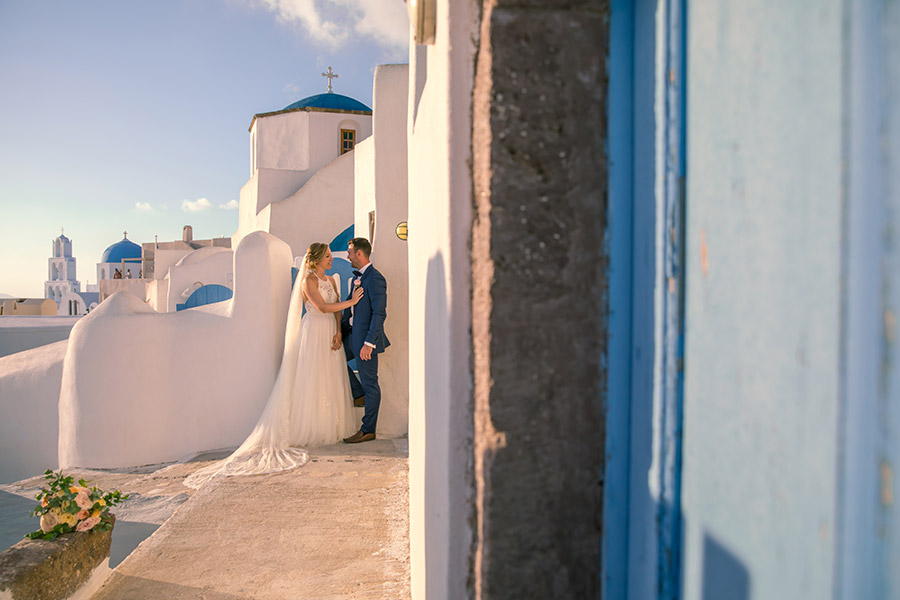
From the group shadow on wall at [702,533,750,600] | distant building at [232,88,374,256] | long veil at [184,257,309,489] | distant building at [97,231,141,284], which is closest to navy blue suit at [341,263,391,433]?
long veil at [184,257,309,489]

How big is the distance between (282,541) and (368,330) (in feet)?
7.91

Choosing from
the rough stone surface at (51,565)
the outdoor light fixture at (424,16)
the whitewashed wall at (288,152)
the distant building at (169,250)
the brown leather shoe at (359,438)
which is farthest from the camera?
the distant building at (169,250)

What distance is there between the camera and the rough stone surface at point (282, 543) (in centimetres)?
250

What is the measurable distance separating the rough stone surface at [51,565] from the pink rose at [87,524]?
0.03 metres

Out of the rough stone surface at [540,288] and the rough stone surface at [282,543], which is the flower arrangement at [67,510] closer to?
the rough stone surface at [282,543]

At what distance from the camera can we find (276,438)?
490 cm

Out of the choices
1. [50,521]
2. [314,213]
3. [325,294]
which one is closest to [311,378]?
[325,294]

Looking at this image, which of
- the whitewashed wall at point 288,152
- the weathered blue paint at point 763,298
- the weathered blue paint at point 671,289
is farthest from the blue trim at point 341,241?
the weathered blue paint at point 763,298

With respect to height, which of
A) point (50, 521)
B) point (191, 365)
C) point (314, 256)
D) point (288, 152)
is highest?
point (288, 152)

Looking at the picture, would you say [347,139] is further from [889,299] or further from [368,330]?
[889,299]

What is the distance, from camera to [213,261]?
1645cm

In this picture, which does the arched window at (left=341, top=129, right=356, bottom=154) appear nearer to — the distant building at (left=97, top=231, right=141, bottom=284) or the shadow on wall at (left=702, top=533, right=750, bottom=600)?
the shadow on wall at (left=702, top=533, right=750, bottom=600)

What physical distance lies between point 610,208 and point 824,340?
584 millimetres

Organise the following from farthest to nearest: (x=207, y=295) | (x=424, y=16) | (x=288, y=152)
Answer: (x=288, y=152)
(x=207, y=295)
(x=424, y=16)
